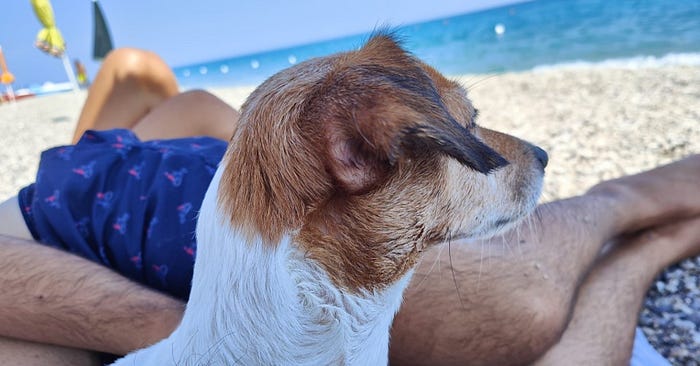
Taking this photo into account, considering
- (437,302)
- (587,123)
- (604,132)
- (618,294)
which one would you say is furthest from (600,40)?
(437,302)

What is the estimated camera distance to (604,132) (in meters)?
4.34

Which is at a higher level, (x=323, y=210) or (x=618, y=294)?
(x=323, y=210)

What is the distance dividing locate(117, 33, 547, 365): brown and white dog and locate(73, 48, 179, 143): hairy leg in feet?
6.69

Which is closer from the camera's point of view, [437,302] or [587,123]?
[437,302]

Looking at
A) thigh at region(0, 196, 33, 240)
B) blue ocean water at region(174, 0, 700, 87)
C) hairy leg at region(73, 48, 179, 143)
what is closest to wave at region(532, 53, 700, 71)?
blue ocean water at region(174, 0, 700, 87)

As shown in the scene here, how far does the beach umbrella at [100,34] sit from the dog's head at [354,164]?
39.2ft

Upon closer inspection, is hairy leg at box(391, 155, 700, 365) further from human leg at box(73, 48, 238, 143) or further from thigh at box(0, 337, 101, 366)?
human leg at box(73, 48, 238, 143)

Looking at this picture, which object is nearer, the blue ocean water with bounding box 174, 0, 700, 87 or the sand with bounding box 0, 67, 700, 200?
the sand with bounding box 0, 67, 700, 200

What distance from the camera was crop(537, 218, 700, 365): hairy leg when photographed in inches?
63.8

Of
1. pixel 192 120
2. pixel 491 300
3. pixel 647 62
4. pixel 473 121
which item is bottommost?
pixel 647 62

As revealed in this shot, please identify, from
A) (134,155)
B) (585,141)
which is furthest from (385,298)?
(585,141)

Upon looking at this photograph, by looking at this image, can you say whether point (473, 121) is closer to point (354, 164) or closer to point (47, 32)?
point (354, 164)

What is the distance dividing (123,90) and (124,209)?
147 cm

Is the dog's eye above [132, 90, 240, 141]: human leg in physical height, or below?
above
